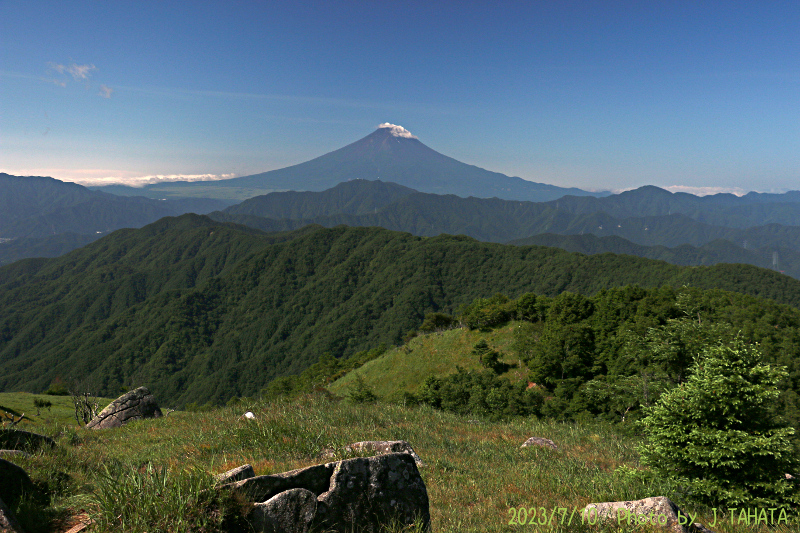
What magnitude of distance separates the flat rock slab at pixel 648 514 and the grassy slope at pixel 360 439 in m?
0.44

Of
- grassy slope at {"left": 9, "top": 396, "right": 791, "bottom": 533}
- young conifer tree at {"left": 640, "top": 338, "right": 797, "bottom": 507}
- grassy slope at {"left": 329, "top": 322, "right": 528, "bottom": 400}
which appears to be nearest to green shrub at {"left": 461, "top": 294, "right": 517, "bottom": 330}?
grassy slope at {"left": 329, "top": 322, "right": 528, "bottom": 400}

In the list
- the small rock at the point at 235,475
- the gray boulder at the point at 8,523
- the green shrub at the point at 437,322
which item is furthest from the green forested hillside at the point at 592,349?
the gray boulder at the point at 8,523

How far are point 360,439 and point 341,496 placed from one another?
5.33 meters

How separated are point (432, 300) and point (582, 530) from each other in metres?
192

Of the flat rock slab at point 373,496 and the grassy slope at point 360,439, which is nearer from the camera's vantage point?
the flat rock slab at point 373,496

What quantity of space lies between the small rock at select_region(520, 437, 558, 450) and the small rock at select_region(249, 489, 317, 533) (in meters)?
9.85

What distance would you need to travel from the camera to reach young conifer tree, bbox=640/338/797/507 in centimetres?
763

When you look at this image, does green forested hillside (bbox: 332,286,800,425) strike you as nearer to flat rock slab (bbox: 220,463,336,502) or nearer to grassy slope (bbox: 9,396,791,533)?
grassy slope (bbox: 9,396,791,533)

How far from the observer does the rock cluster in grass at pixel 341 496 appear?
4238mm

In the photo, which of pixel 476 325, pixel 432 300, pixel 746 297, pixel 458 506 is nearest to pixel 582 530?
pixel 458 506

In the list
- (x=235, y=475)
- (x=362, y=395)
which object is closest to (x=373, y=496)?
(x=235, y=475)

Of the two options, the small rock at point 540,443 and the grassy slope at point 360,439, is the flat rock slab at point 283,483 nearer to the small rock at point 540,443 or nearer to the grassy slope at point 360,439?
the grassy slope at point 360,439

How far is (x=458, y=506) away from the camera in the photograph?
6586mm

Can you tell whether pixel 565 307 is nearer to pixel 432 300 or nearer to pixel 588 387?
pixel 588 387
